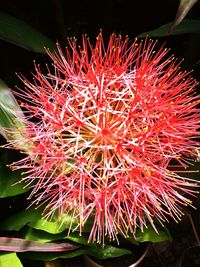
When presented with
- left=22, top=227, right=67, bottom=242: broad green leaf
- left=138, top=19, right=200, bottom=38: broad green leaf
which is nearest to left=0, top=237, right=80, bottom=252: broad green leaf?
left=22, top=227, right=67, bottom=242: broad green leaf

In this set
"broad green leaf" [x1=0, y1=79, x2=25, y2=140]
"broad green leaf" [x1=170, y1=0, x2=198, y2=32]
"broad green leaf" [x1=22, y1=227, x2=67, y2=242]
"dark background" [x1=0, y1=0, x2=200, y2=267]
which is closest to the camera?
"broad green leaf" [x1=170, y1=0, x2=198, y2=32]

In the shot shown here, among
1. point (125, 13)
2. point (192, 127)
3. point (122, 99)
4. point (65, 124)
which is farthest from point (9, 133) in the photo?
point (125, 13)

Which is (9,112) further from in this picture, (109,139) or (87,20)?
(87,20)

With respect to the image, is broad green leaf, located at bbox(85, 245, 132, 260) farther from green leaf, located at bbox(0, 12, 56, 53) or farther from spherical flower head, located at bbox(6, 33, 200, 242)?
green leaf, located at bbox(0, 12, 56, 53)

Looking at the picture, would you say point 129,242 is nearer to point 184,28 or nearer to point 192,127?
point 192,127

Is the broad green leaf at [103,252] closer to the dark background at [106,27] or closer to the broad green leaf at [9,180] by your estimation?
the dark background at [106,27]

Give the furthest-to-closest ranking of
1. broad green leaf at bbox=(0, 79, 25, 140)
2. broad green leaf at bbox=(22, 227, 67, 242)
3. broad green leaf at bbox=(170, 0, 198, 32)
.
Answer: broad green leaf at bbox=(22, 227, 67, 242) < broad green leaf at bbox=(0, 79, 25, 140) < broad green leaf at bbox=(170, 0, 198, 32)
